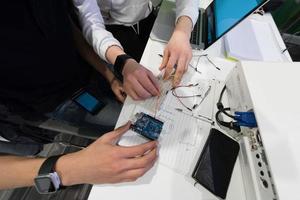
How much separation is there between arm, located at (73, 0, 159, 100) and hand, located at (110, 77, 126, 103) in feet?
0.34

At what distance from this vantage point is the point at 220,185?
0.63 m

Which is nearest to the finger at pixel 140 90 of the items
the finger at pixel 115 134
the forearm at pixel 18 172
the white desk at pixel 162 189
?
the finger at pixel 115 134

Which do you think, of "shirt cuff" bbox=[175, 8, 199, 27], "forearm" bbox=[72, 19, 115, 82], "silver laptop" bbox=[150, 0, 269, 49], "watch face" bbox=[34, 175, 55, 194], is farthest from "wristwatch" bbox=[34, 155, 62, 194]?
"shirt cuff" bbox=[175, 8, 199, 27]

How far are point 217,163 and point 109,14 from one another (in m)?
0.85

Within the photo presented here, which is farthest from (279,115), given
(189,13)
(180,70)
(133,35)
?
(133,35)

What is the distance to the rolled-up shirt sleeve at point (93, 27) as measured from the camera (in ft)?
2.90

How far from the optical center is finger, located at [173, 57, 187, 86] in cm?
87

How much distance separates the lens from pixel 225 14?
998 mm

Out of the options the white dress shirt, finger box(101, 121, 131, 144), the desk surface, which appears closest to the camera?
the desk surface

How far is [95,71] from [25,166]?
0.54 metres

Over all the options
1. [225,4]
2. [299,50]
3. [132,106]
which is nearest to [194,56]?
[225,4]

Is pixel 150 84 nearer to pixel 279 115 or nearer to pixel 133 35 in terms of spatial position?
pixel 279 115

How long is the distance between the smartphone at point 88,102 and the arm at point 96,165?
364 mm

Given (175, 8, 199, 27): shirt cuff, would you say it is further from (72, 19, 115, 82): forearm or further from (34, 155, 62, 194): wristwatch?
(34, 155, 62, 194): wristwatch
